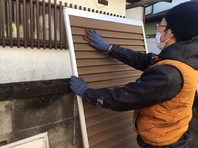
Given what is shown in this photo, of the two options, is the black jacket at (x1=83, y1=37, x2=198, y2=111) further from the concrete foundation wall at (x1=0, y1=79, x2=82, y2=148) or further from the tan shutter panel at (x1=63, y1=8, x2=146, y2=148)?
the concrete foundation wall at (x1=0, y1=79, x2=82, y2=148)

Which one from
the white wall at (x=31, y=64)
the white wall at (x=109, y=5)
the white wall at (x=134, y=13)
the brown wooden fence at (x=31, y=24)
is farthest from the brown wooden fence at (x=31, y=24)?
the white wall at (x=134, y=13)

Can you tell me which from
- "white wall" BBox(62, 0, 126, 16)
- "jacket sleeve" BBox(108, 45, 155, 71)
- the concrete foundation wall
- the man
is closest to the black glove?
the man

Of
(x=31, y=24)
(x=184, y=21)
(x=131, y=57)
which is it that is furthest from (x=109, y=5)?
(x=184, y=21)

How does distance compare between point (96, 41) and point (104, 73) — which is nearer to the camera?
point (96, 41)

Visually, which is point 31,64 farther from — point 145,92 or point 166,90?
point 166,90

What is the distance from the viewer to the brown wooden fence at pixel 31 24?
352 centimetres

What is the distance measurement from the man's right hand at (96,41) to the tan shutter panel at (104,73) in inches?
1.7

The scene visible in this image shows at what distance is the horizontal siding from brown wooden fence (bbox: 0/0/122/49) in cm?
231

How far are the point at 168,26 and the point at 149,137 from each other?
1.03 m

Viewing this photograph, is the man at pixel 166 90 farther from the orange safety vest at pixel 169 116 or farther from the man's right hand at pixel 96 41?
the man's right hand at pixel 96 41

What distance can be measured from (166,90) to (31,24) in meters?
3.21

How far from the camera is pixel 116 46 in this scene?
6.63 ft

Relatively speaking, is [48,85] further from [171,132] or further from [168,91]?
[171,132]

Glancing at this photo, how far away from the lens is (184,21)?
5.11ft
